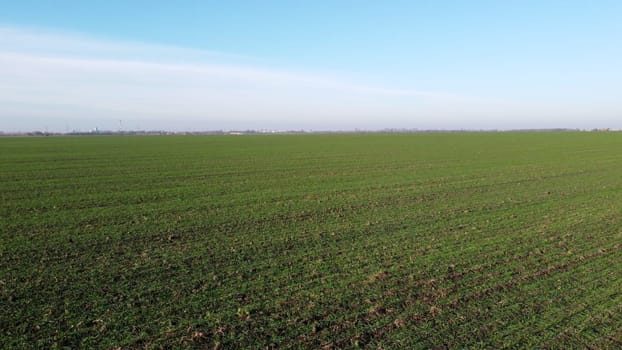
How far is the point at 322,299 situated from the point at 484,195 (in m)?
11.4

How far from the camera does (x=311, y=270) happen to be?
780 centimetres

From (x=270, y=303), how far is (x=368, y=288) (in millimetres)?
1575

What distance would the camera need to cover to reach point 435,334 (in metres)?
5.49

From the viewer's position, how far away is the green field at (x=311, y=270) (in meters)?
5.56

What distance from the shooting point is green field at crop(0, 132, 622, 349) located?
5559mm

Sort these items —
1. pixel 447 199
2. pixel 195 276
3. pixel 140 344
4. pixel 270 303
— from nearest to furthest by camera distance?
1. pixel 140 344
2. pixel 270 303
3. pixel 195 276
4. pixel 447 199

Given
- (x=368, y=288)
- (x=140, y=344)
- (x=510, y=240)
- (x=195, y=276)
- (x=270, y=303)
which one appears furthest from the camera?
(x=510, y=240)

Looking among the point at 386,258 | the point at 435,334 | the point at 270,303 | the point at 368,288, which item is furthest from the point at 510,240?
the point at 270,303

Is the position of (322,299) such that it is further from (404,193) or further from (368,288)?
(404,193)

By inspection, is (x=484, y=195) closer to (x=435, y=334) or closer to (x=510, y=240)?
(x=510, y=240)

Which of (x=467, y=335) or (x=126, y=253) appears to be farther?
(x=126, y=253)

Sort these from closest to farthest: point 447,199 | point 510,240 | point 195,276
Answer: point 195,276 < point 510,240 < point 447,199

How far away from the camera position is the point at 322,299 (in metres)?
6.52

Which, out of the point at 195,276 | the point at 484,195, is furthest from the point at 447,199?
the point at 195,276
